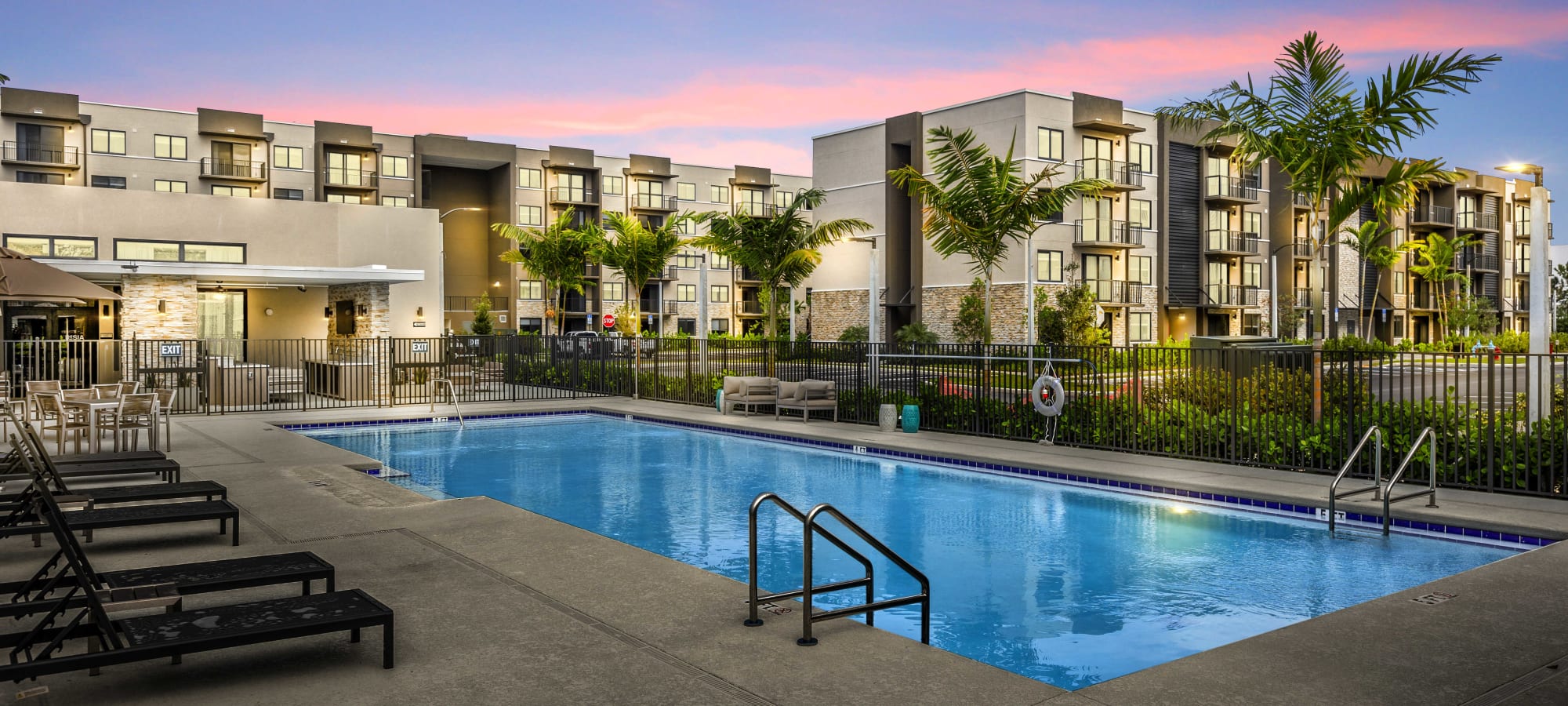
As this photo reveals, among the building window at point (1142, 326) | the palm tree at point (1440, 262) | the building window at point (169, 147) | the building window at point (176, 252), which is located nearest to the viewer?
the building window at point (176, 252)

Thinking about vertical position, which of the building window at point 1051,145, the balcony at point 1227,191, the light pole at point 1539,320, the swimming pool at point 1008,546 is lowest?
the swimming pool at point 1008,546

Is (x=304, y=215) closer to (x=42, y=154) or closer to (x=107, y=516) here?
(x=107, y=516)

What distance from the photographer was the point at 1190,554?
29.4 ft

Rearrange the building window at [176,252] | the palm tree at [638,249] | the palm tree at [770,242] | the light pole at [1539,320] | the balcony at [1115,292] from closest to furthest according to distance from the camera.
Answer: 1. the light pole at [1539,320]
2. the palm tree at [770,242]
3. the building window at [176,252]
4. the palm tree at [638,249]
5. the balcony at [1115,292]

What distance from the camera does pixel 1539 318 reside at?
11195 mm

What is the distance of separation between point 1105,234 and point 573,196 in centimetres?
3526

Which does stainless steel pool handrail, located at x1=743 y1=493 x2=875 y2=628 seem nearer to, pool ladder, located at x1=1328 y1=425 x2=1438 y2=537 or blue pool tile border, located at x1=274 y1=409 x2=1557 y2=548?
pool ladder, located at x1=1328 y1=425 x2=1438 y2=537

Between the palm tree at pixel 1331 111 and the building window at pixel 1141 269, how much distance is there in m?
35.0

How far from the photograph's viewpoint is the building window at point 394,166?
58831 mm

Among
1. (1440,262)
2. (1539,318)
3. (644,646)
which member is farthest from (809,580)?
(1440,262)

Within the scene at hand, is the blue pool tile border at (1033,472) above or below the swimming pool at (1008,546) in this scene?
above

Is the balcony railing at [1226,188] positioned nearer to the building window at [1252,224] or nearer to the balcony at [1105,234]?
the building window at [1252,224]

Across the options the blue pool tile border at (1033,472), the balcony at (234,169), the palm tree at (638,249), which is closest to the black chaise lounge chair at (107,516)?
the blue pool tile border at (1033,472)

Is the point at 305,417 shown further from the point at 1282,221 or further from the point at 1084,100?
the point at 1282,221
